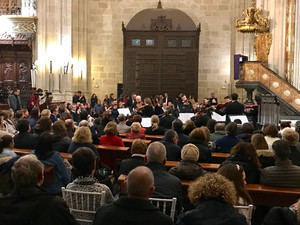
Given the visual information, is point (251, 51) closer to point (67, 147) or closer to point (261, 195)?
point (67, 147)

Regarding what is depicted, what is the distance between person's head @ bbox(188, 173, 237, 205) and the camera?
11.2ft

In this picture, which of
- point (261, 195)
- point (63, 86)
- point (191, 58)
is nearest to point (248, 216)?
point (261, 195)

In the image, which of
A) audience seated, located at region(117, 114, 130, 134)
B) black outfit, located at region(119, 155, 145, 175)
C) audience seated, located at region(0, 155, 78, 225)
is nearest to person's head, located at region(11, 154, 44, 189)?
audience seated, located at region(0, 155, 78, 225)

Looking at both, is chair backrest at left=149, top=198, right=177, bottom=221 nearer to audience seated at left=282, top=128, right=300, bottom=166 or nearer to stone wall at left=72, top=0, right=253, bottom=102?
audience seated at left=282, top=128, right=300, bottom=166

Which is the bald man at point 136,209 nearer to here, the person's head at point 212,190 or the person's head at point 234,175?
the person's head at point 212,190

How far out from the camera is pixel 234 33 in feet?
70.3

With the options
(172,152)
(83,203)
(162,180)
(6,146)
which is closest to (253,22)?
(172,152)

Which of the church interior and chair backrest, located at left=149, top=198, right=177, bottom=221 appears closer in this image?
chair backrest, located at left=149, top=198, right=177, bottom=221

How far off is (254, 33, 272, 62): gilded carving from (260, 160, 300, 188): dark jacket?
37.3ft

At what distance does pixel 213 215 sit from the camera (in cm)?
332

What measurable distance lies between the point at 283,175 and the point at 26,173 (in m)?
3.11

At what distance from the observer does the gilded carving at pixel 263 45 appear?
1605cm

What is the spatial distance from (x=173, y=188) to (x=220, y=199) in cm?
116

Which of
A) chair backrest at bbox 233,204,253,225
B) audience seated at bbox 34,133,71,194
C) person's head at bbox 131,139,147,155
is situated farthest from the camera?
person's head at bbox 131,139,147,155
